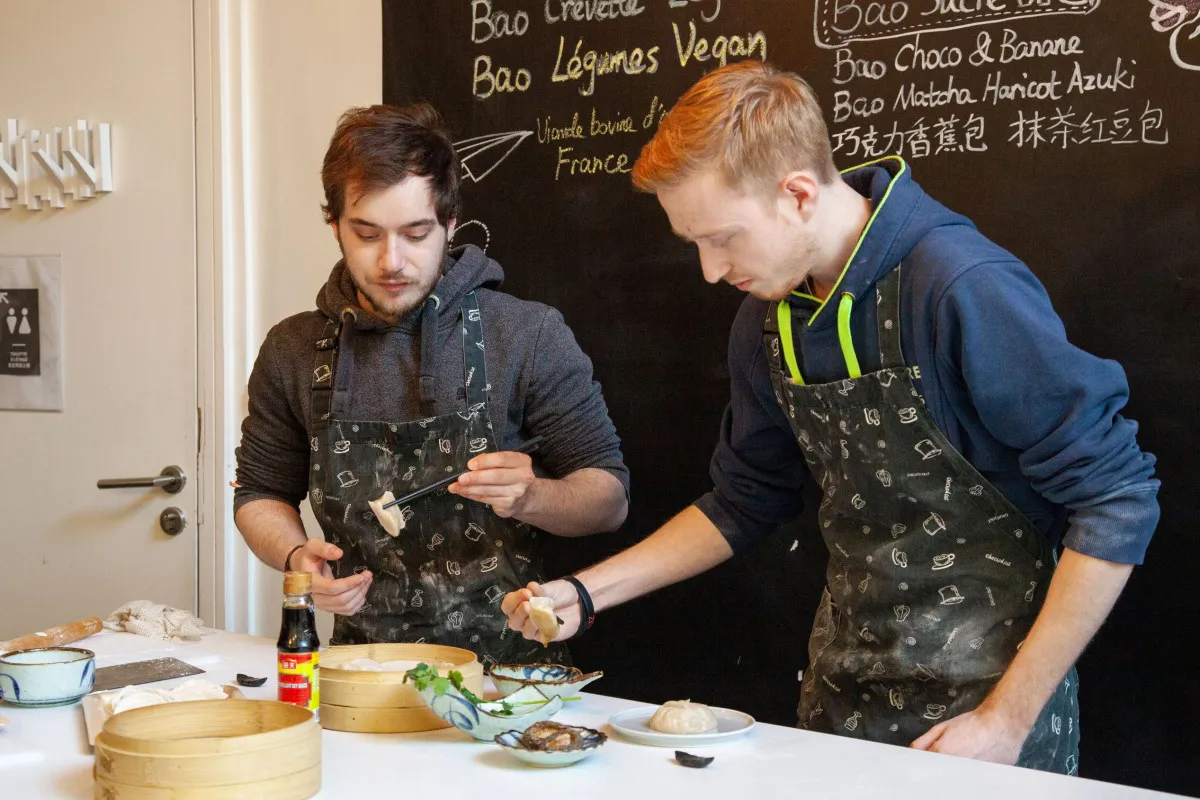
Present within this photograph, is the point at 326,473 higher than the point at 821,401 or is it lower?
lower

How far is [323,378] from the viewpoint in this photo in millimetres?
2377

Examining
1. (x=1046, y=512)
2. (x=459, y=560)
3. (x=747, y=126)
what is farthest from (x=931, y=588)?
(x=459, y=560)

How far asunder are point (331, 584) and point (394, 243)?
0.64 meters

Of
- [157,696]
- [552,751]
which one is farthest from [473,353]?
[552,751]

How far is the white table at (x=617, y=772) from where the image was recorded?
4.65 feet

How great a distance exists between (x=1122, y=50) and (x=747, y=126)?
2.88ft

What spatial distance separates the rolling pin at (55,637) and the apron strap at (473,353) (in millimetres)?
793

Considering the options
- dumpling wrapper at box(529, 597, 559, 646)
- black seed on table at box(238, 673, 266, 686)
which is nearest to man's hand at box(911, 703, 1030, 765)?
dumpling wrapper at box(529, 597, 559, 646)

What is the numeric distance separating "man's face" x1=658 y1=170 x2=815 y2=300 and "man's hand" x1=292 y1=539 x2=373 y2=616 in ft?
2.55

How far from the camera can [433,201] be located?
229 cm

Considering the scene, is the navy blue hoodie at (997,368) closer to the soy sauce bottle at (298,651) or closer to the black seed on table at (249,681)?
the soy sauce bottle at (298,651)

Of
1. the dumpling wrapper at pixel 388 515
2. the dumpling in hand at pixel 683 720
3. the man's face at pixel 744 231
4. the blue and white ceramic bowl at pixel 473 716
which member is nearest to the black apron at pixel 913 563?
the man's face at pixel 744 231

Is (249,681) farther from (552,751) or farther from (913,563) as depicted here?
(913,563)

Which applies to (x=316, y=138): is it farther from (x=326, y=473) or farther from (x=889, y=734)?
(x=889, y=734)
